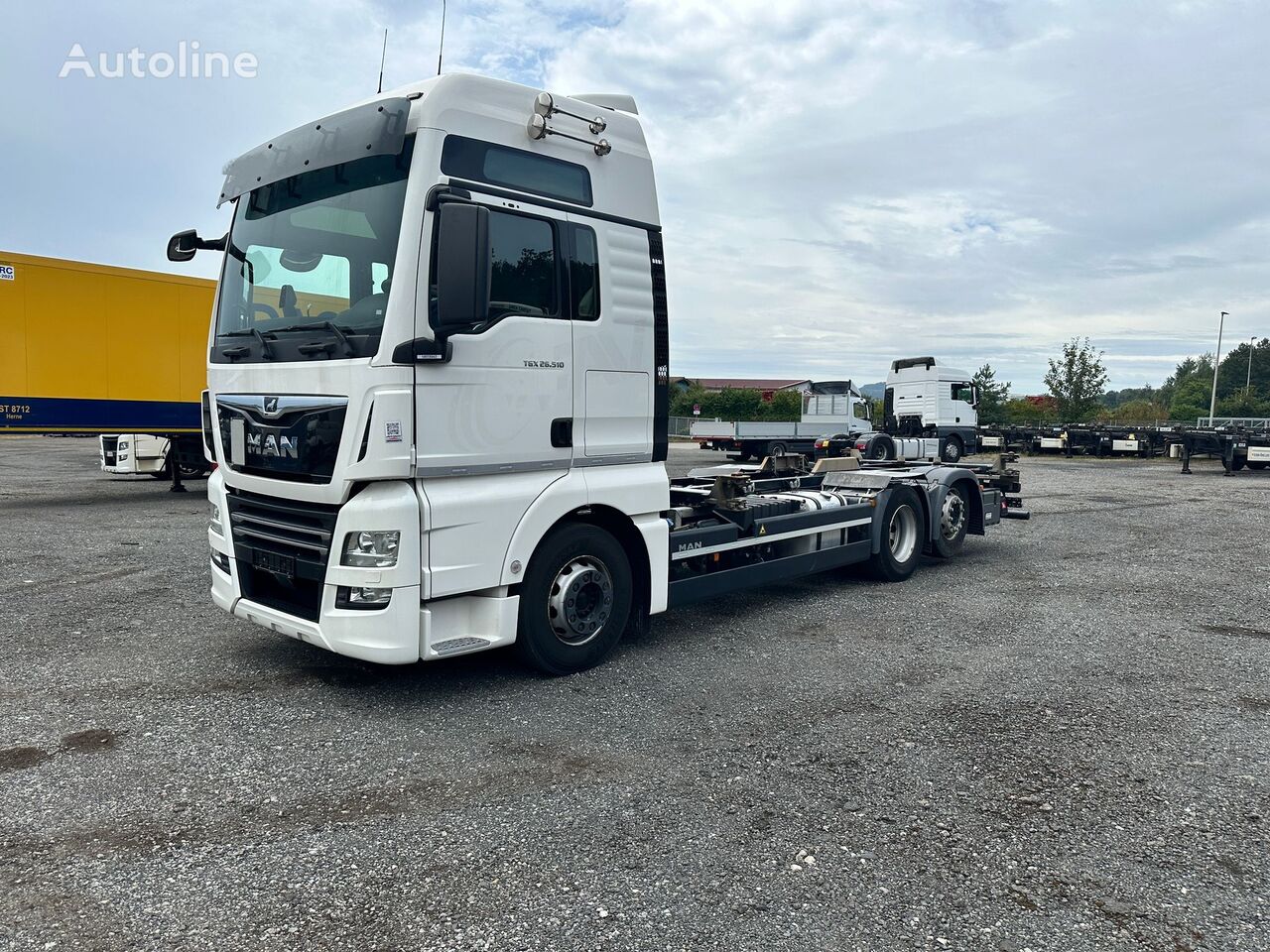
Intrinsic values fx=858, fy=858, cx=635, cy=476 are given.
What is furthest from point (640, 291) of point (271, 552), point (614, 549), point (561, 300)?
point (271, 552)

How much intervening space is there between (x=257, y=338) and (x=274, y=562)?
1.23 meters

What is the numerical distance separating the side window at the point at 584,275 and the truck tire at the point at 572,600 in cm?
125

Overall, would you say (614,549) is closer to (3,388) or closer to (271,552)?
(271,552)

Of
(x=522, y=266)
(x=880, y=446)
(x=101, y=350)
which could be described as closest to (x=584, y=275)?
(x=522, y=266)

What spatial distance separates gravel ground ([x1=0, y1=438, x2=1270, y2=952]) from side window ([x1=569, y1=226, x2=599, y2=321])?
7.16 feet

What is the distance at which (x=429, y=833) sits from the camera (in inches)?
130

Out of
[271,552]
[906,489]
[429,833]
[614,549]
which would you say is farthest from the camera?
[906,489]

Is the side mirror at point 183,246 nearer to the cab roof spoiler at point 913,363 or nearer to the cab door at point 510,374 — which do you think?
the cab door at point 510,374

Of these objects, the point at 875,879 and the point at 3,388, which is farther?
the point at 3,388

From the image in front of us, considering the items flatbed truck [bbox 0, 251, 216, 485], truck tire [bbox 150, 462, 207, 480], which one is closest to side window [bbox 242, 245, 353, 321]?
flatbed truck [bbox 0, 251, 216, 485]

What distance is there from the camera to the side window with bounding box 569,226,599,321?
4.91 metres

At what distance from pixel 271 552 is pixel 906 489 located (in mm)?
5908

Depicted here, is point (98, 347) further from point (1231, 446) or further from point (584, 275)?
point (1231, 446)

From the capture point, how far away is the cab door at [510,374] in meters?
4.33
